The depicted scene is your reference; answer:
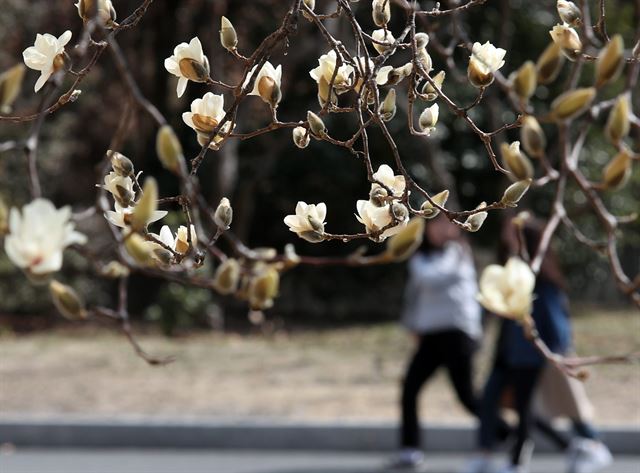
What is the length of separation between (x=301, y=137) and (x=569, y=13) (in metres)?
0.48

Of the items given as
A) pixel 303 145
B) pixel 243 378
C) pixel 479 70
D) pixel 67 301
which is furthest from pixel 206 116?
pixel 243 378

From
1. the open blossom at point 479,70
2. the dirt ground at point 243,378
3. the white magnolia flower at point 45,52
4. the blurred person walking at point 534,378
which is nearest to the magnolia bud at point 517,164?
the open blossom at point 479,70

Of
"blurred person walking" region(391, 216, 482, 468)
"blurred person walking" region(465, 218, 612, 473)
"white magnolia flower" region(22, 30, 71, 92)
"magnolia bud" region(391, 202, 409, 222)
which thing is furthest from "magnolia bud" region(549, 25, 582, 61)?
"blurred person walking" region(391, 216, 482, 468)

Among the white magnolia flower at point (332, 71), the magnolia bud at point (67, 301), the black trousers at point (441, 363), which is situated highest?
the white magnolia flower at point (332, 71)

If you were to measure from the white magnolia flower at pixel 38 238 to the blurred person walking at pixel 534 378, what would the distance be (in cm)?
473

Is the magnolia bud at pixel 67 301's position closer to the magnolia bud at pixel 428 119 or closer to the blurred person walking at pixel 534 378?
the magnolia bud at pixel 428 119

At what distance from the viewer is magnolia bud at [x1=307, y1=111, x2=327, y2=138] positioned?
178 cm

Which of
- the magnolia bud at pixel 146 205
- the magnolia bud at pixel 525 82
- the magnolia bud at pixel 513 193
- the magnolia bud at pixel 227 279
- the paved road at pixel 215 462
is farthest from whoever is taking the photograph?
the paved road at pixel 215 462

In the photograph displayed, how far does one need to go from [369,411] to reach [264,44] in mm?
7253

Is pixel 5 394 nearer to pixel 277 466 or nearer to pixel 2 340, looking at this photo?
pixel 277 466

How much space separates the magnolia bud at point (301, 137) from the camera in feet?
6.31

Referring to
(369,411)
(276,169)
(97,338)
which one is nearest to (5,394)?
(369,411)

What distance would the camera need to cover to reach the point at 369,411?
879 centimetres

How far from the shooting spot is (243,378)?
10.4m
